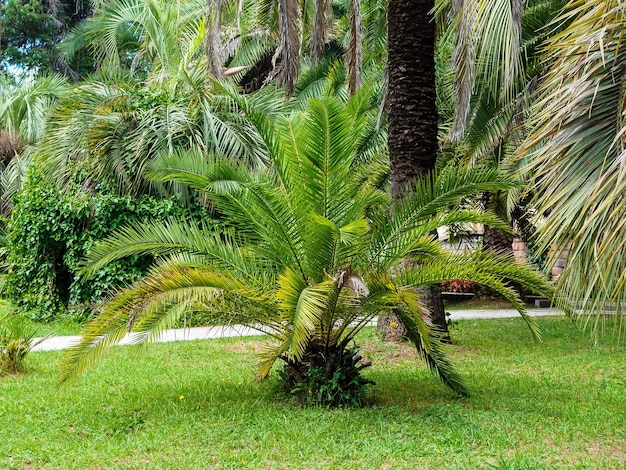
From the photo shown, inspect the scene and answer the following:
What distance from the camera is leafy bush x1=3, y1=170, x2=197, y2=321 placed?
13391 mm

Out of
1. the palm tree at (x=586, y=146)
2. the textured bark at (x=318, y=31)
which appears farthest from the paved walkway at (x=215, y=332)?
the palm tree at (x=586, y=146)

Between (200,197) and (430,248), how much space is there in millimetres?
7684

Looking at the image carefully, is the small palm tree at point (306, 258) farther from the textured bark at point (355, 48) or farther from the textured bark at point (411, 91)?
the textured bark at point (355, 48)

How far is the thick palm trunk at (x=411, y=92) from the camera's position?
32.8 feet

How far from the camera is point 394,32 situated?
10.1 m

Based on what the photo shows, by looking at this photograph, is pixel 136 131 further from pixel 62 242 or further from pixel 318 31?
pixel 318 31

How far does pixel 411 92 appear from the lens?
32.8ft

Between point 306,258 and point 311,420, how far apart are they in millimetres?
1480

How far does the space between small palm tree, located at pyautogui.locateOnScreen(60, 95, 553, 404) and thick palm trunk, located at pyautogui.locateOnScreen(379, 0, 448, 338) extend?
2777mm

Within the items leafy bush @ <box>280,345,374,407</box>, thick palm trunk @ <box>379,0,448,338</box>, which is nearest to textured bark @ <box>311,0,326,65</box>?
thick palm trunk @ <box>379,0,448,338</box>

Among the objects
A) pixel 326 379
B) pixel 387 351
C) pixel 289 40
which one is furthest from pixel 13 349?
pixel 289 40

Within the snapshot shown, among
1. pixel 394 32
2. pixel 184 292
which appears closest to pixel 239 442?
pixel 184 292

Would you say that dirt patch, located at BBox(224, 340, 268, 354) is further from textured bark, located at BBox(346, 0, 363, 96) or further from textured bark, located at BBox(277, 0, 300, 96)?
textured bark, located at BBox(346, 0, 363, 96)

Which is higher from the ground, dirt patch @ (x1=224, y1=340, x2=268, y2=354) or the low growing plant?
the low growing plant
